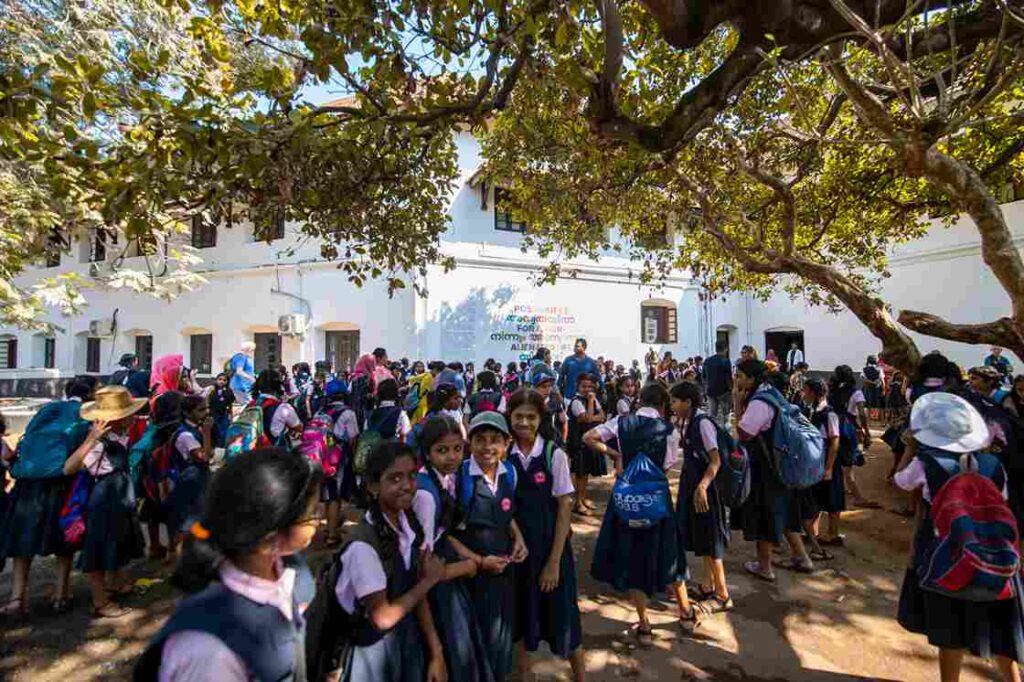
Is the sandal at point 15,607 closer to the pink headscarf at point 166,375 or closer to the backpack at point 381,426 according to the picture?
the backpack at point 381,426

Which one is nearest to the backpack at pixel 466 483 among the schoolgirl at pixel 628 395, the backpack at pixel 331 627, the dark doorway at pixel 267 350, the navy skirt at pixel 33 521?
the backpack at pixel 331 627

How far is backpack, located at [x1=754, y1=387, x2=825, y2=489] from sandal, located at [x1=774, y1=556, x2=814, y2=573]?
95 cm

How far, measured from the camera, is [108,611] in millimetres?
3721

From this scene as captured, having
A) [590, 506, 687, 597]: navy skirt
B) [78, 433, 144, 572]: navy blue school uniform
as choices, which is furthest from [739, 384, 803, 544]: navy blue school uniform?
[78, 433, 144, 572]: navy blue school uniform

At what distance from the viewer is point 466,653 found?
7.06 feet

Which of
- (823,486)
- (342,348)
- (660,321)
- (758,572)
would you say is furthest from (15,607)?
(660,321)

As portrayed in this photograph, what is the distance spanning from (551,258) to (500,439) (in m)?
11.9

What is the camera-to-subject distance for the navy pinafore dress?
1.85 m

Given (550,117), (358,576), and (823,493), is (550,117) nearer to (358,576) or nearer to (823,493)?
(823,493)

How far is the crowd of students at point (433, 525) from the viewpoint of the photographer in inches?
53.8

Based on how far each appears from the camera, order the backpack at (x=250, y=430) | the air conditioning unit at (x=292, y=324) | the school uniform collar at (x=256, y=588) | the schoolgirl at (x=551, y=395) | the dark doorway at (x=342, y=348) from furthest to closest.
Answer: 1. the dark doorway at (x=342, y=348)
2. the air conditioning unit at (x=292, y=324)
3. the schoolgirl at (x=551, y=395)
4. the backpack at (x=250, y=430)
5. the school uniform collar at (x=256, y=588)

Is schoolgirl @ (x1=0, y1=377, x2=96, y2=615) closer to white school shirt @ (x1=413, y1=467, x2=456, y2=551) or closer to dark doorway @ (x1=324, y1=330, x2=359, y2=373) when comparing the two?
white school shirt @ (x1=413, y1=467, x2=456, y2=551)

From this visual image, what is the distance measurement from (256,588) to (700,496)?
112 inches

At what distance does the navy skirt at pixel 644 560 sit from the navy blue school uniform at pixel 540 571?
0.57 m
